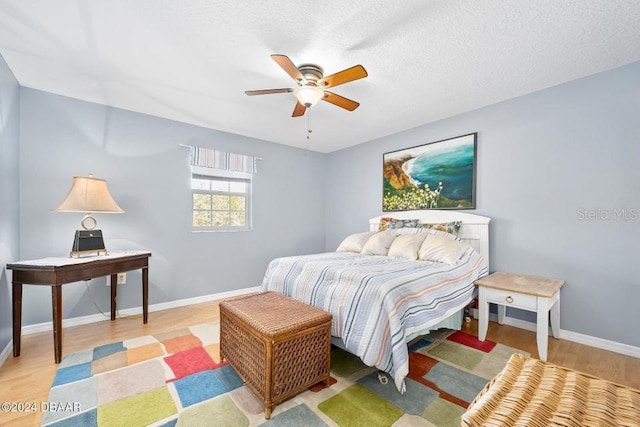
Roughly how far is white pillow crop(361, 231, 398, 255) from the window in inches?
78.3

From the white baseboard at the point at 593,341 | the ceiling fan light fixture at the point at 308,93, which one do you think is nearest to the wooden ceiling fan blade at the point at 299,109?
the ceiling fan light fixture at the point at 308,93

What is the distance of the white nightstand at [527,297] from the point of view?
2121 mm

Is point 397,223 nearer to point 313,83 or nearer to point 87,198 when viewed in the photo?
point 313,83

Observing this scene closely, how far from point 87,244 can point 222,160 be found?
184 centimetres

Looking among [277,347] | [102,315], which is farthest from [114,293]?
[277,347]

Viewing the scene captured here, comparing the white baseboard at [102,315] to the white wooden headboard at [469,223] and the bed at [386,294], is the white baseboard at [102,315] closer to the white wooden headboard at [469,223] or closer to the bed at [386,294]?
the bed at [386,294]

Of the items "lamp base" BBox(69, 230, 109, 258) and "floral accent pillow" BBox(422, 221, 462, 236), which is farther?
"floral accent pillow" BBox(422, 221, 462, 236)

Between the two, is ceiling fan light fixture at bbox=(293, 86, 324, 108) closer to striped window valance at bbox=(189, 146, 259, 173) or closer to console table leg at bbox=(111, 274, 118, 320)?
striped window valance at bbox=(189, 146, 259, 173)

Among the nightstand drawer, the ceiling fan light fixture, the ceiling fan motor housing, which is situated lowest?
the nightstand drawer

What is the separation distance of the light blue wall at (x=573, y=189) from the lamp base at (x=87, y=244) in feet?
13.5

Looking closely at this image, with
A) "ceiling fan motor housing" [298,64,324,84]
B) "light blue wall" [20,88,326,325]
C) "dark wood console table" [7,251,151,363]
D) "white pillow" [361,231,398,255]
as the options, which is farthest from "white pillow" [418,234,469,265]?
"dark wood console table" [7,251,151,363]

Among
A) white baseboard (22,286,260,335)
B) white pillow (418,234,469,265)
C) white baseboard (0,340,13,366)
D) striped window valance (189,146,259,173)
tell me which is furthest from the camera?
striped window valance (189,146,259,173)

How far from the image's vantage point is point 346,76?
6.53ft

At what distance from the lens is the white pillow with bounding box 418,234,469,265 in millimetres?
2592
